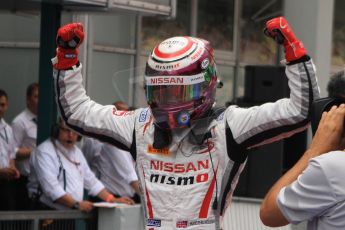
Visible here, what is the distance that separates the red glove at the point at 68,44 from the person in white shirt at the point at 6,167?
13.1 feet

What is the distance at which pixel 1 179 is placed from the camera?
862 centimetres

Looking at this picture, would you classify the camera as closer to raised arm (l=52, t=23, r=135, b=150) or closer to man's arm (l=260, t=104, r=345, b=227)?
man's arm (l=260, t=104, r=345, b=227)

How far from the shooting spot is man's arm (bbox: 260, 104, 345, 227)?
3.61 m

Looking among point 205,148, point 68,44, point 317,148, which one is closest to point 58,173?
point 68,44

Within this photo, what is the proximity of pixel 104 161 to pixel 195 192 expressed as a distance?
522 cm

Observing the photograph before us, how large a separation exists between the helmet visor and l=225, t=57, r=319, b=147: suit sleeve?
20 centimetres

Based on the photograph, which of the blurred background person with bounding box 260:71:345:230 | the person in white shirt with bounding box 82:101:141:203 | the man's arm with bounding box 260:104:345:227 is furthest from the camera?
the person in white shirt with bounding box 82:101:141:203

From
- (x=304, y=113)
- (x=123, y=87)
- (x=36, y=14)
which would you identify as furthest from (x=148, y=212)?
(x=123, y=87)

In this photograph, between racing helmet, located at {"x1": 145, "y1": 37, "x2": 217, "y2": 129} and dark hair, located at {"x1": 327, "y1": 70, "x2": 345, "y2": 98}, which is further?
racing helmet, located at {"x1": 145, "y1": 37, "x2": 217, "y2": 129}

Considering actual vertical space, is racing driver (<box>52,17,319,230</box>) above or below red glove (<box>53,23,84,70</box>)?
below

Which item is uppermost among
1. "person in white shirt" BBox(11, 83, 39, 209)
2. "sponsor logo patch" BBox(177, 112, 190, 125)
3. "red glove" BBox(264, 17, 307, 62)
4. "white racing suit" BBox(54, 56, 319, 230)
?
"red glove" BBox(264, 17, 307, 62)

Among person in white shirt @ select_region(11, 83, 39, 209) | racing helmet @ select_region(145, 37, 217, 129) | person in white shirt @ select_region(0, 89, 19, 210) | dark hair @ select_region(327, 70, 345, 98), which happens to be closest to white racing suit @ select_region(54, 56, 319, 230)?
racing helmet @ select_region(145, 37, 217, 129)

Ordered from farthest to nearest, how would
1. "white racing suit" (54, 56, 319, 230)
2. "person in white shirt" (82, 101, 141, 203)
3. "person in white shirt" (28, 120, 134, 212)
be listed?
1. "person in white shirt" (82, 101, 141, 203)
2. "person in white shirt" (28, 120, 134, 212)
3. "white racing suit" (54, 56, 319, 230)

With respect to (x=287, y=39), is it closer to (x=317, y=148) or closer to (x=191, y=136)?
(x=191, y=136)
